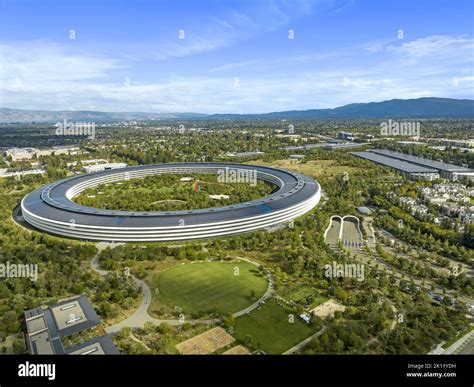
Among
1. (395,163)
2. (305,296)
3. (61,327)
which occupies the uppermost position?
(395,163)

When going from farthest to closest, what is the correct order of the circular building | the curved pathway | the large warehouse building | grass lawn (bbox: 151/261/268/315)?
the large warehouse building
the circular building
grass lawn (bbox: 151/261/268/315)
the curved pathway

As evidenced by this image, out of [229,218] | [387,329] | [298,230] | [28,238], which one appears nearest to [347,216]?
[298,230]

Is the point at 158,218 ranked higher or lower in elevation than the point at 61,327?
higher

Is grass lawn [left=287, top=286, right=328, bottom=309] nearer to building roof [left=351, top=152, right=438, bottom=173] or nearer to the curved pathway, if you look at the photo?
the curved pathway

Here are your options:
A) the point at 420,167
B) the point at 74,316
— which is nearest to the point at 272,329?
the point at 74,316

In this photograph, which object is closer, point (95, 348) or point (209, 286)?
point (95, 348)

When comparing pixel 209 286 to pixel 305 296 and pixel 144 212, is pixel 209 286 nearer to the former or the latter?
pixel 305 296

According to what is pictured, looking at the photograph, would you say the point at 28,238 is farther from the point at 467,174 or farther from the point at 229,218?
the point at 467,174

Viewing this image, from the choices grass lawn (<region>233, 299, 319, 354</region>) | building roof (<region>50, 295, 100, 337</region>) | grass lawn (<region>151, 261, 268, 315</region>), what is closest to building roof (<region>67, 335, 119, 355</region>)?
building roof (<region>50, 295, 100, 337</region>)
